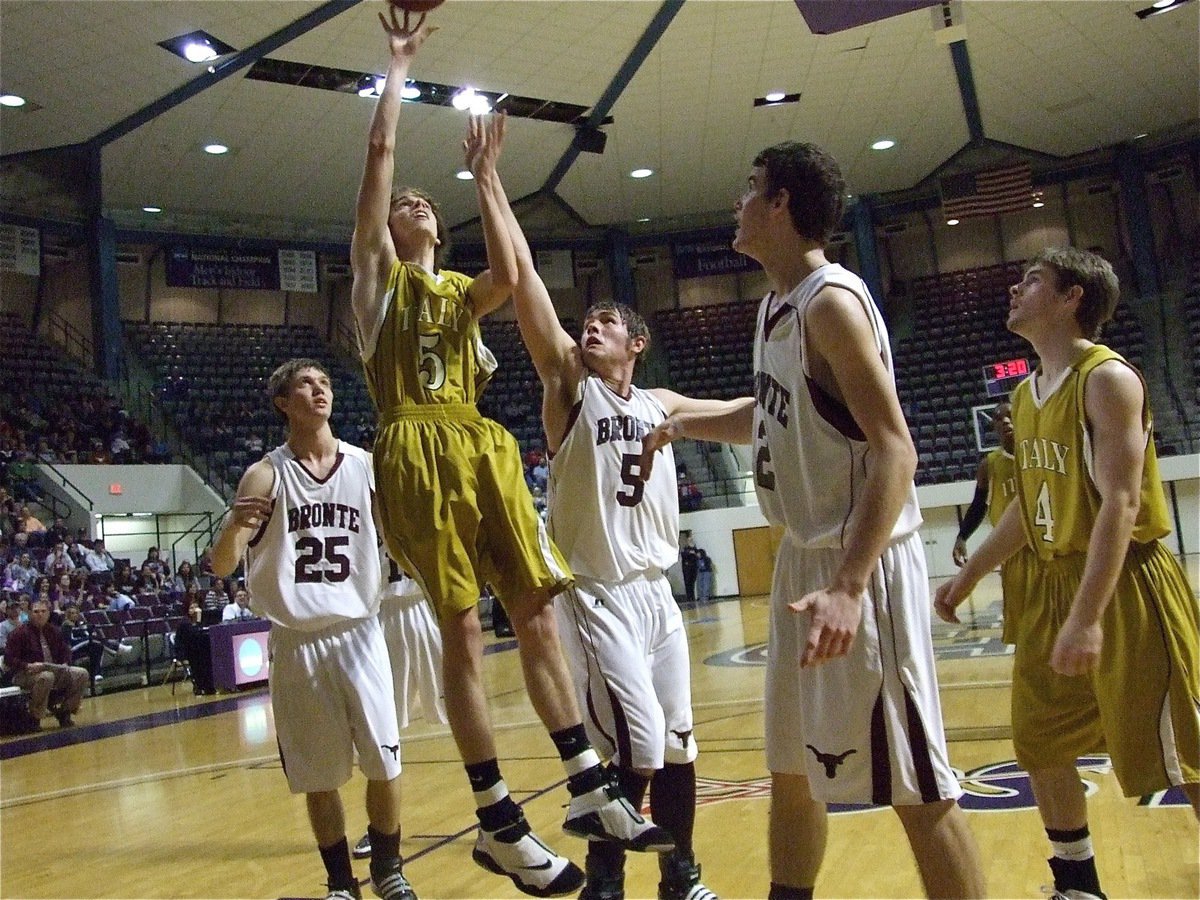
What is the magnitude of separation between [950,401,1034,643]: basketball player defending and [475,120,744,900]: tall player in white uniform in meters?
1.08

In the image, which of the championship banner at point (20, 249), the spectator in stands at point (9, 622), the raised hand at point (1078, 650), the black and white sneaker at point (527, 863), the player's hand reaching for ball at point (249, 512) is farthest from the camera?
the championship banner at point (20, 249)

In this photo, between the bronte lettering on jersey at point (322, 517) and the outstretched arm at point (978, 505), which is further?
the outstretched arm at point (978, 505)

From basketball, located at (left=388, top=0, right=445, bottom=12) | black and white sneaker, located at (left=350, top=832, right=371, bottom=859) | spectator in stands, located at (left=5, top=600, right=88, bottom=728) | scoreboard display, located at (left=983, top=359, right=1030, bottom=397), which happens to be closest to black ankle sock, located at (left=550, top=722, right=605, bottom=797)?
basketball, located at (left=388, top=0, right=445, bottom=12)

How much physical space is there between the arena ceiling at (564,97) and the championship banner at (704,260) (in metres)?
1.57

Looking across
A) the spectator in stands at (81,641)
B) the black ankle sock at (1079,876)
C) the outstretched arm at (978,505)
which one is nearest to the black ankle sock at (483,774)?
the black ankle sock at (1079,876)

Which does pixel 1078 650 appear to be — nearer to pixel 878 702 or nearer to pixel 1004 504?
pixel 878 702

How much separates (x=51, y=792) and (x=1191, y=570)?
15480 millimetres

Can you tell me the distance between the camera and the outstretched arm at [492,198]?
10.8 ft

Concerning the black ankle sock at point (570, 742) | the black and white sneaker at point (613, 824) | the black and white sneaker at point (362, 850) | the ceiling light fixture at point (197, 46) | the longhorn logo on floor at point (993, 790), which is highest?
the ceiling light fixture at point (197, 46)

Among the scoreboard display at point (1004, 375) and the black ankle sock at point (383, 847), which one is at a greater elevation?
the scoreboard display at point (1004, 375)

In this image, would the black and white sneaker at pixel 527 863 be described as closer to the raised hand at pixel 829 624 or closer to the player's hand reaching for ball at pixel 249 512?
the raised hand at pixel 829 624

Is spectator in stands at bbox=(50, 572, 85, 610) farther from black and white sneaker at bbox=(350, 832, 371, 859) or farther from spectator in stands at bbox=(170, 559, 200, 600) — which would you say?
black and white sneaker at bbox=(350, 832, 371, 859)

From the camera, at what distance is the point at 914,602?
8.20 feet

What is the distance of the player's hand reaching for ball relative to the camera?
4.01 meters
